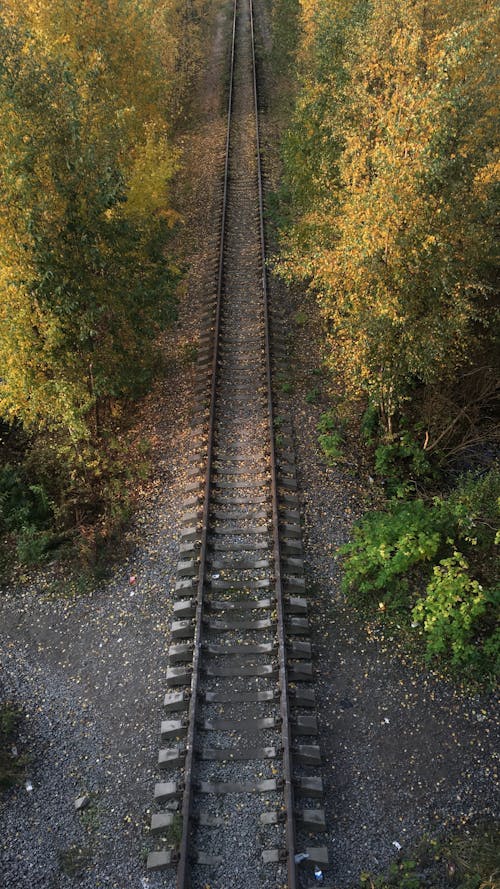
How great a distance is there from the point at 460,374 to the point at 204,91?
26.8m

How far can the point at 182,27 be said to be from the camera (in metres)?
31.5

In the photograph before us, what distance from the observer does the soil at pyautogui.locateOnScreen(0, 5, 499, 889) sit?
23.9 ft

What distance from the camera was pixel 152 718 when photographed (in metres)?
8.48

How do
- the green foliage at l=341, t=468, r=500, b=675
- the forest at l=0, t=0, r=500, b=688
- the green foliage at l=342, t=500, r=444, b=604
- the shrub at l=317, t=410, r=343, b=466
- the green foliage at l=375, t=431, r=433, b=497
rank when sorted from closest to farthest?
the green foliage at l=341, t=468, r=500, b=675 < the forest at l=0, t=0, r=500, b=688 < the green foliage at l=342, t=500, r=444, b=604 < the green foliage at l=375, t=431, r=433, b=497 < the shrub at l=317, t=410, r=343, b=466

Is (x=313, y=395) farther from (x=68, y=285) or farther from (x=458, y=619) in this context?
(x=458, y=619)

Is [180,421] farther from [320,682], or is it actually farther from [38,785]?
[38,785]

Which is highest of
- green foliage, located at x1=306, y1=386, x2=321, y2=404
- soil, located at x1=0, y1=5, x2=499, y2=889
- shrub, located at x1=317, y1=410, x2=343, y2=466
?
green foliage, located at x1=306, y1=386, x2=321, y2=404

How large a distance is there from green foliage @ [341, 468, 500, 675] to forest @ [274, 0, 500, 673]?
0.03m

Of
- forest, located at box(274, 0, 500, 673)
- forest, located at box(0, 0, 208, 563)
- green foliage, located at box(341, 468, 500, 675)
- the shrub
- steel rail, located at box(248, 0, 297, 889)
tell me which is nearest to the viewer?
steel rail, located at box(248, 0, 297, 889)

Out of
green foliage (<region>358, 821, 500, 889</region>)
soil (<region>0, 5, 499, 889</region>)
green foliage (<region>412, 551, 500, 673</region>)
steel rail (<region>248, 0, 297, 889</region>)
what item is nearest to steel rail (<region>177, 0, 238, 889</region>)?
soil (<region>0, 5, 499, 889</region>)

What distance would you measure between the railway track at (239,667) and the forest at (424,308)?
1.52 meters

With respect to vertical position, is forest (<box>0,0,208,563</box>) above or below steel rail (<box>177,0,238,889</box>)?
above

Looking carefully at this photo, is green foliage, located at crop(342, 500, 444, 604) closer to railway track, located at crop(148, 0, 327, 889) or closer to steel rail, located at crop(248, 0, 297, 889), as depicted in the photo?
railway track, located at crop(148, 0, 327, 889)

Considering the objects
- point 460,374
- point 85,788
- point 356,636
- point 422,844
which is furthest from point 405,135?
point 85,788
